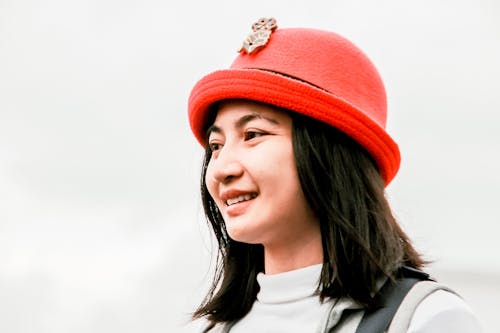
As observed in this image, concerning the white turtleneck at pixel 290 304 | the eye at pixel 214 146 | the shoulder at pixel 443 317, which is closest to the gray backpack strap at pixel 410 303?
the shoulder at pixel 443 317

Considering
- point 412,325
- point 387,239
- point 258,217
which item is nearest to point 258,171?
point 258,217

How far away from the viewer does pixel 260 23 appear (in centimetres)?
173

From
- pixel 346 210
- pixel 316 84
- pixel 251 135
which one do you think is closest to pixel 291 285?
pixel 346 210

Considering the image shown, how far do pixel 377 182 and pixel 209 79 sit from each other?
0.45m

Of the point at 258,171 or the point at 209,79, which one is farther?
the point at 209,79

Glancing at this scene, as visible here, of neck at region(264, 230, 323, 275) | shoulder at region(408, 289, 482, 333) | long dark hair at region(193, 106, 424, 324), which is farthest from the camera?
neck at region(264, 230, 323, 275)

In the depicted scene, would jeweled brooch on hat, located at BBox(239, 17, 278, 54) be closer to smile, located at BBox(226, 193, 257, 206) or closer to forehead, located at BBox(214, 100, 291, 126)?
forehead, located at BBox(214, 100, 291, 126)

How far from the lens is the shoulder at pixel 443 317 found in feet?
4.57

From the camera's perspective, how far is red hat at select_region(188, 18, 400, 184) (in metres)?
1.56

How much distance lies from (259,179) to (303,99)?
19 cm

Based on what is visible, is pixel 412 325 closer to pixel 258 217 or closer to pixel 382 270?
pixel 382 270

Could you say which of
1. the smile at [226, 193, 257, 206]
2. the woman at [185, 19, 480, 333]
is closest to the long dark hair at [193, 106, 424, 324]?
the woman at [185, 19, 480, 333]

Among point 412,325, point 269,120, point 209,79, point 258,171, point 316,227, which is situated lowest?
point 412,325

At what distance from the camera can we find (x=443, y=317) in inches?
55.3
